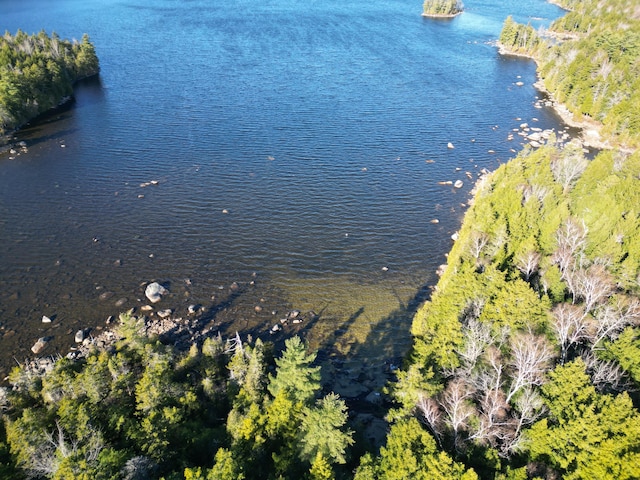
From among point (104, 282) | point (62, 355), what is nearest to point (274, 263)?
point (104, 282)

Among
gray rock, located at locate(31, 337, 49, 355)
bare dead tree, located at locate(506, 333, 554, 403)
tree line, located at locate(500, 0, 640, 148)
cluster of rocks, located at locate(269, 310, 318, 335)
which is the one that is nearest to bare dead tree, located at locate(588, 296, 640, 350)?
bare dead tree, located at locate(506, 333, 554, 403)

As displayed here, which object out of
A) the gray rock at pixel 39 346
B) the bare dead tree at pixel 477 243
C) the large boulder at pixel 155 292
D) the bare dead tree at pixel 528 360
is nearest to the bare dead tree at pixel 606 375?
the bare dead tree at pixel 528 360

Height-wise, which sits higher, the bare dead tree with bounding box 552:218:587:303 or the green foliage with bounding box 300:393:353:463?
the bare dead tree with bounding box 552:218:587:303

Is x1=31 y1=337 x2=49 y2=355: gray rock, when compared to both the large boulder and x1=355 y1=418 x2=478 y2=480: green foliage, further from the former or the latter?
x1=355 y1=418 x2=478 y2=480: green foliage

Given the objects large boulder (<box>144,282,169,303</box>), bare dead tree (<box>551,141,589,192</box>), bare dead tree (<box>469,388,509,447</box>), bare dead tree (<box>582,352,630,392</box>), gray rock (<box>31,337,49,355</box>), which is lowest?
gray rock (<box>31,337,49,355</box>)

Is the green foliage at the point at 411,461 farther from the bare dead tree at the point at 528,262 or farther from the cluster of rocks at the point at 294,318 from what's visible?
the bare dead tree at the point at 528,262

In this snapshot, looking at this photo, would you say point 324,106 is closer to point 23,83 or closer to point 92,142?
point 92,142
